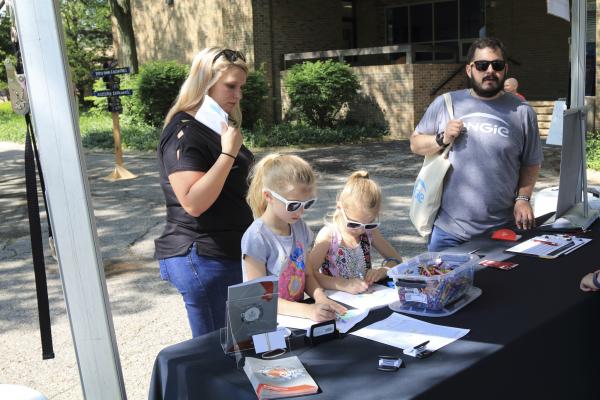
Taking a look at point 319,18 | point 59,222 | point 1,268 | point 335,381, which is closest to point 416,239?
point 1,268

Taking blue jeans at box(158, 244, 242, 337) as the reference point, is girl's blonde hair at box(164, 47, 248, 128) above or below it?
above

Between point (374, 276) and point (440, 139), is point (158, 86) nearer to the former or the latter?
point (440, 139)

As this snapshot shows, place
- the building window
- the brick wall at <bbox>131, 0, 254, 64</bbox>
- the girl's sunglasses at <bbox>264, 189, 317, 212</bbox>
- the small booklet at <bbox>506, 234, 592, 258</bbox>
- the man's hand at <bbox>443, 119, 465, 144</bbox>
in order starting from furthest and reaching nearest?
the building window
the brick wall at <bbox>131, 0, 254, 64</bbox>
the man's hand at <bbox>443, 119, 465, 144</bbox>
the small booklet at <bbox>506, 234, 592, 258</bbox>
the girl's sunglasses at <bbox>264, 189, 317, 212</bbox>

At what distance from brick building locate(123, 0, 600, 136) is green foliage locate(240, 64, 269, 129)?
1.03 metres

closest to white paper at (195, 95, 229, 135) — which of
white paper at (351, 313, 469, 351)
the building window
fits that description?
white paper at (351, 313, 469, 351)

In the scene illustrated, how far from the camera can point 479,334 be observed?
233cm

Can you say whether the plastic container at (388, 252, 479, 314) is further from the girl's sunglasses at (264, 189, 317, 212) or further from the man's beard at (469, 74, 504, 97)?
the man's beard at (469, 74, 504, 97)

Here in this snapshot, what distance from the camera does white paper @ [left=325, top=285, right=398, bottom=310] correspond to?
273 centimetres

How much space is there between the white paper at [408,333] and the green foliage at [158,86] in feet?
60.6

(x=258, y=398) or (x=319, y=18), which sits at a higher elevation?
(x=319, y=18)

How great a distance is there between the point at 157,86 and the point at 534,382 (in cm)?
1926

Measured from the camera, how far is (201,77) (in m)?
2.77

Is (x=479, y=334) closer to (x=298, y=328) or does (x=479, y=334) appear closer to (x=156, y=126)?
(x=298, y=328)

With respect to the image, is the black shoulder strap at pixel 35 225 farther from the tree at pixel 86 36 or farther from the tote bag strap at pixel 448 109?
the tree at pixel 86 36
